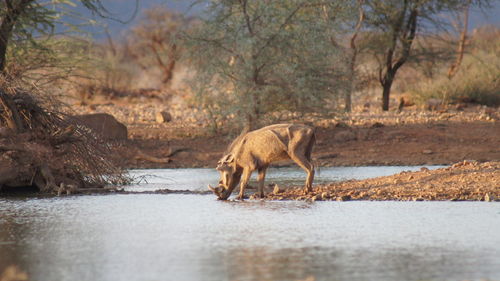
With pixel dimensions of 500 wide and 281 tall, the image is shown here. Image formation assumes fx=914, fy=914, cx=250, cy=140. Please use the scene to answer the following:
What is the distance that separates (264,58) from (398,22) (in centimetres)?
864

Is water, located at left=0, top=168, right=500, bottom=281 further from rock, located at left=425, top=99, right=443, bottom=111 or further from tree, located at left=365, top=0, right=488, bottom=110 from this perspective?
rock, located at left=425, top=99, right=443, bottom=111

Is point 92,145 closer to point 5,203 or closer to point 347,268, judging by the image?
point 5,203

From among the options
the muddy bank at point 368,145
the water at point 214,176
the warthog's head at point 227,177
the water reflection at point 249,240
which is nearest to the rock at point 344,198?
the water reflection at point 249,240

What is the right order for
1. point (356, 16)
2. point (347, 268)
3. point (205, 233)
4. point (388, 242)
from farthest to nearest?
point (356, 16) < point (205, 233) < point (388, 242) < point (347, 268)

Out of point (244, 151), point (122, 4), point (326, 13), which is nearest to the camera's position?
point (244, 151)

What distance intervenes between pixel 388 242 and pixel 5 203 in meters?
6.39

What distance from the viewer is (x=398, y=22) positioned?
→ 29.0 metres

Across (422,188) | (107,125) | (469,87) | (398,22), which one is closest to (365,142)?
(107,125)

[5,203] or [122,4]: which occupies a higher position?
[122,4]

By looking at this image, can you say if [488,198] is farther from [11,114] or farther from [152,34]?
[152,34]

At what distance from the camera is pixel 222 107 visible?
22.4 meters

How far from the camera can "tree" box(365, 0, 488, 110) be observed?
2862cm

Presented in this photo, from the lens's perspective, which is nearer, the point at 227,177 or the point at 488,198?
the point at 488,198

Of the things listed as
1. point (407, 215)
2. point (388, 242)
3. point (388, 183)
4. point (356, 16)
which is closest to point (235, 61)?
point (356, 16)
